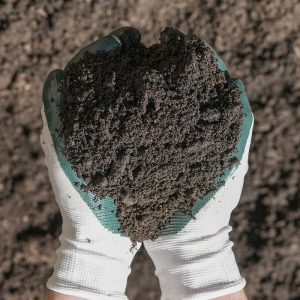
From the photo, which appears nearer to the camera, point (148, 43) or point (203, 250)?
point (203, 250)

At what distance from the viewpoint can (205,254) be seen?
1.30 metres

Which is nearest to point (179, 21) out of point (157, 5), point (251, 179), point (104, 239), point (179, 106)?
point (157, 5)

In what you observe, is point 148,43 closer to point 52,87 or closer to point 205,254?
point 52,87

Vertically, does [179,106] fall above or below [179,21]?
below

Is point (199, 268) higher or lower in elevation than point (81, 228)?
lower

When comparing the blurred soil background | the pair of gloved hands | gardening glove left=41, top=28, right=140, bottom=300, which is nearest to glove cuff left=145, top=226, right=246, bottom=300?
the pair of gloved hands

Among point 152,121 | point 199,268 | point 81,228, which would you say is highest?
point 152,121

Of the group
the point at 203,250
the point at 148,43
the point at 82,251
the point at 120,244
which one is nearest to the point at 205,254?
the point at 203,250

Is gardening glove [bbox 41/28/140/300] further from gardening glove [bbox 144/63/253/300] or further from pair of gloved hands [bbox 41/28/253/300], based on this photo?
gardening glove [bbox 144/63/253/300]

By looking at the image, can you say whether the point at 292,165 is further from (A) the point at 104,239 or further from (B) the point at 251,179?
(A) the point at 104,239

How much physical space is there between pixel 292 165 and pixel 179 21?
0.74m

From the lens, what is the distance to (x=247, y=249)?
1811 millimetres

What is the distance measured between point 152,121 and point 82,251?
1.46ft

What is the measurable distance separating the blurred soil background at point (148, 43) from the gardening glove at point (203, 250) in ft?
1.59
